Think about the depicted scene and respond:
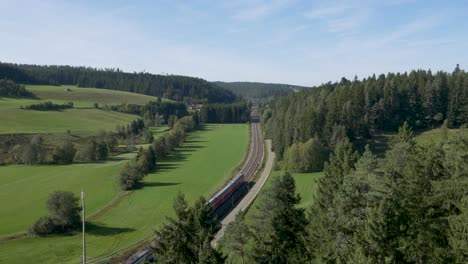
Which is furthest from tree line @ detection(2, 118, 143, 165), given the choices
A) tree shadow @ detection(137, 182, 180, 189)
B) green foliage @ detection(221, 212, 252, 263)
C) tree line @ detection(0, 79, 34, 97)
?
tree line @ detection(0, 79, 34, 97)

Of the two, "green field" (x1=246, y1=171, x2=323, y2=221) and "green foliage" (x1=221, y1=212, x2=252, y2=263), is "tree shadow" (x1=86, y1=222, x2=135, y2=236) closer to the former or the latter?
"green field" (x1=246, y1=171, x2=323, y2=221)

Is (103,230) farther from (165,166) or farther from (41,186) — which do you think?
(165,166)

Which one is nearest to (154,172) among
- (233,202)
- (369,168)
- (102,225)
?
(233,202)

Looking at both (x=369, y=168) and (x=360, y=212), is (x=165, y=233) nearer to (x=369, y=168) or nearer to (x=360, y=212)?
(x=360, y=212)

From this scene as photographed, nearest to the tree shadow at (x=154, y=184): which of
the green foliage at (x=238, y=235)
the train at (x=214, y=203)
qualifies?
the train at (x=214, y=203)

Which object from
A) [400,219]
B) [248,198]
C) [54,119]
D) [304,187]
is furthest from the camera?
[54,119]

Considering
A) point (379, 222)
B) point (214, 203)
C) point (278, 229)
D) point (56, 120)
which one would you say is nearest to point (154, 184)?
point (214, 203)
